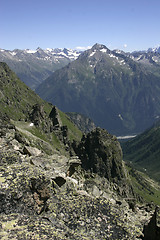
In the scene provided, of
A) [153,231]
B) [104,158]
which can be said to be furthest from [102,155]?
Answer: [153,231]

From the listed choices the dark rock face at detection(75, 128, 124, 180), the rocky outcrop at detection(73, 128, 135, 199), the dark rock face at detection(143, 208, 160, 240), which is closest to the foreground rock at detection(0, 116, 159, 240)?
the dark rock face at detection(143, 208, 160, 240)

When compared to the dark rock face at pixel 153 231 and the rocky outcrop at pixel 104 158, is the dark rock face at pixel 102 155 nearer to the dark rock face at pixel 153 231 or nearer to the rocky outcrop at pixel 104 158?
the rocky outcrop at pixel 104 158

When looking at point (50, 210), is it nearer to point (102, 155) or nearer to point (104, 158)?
point (104, 158)

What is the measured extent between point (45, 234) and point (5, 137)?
1055 inches

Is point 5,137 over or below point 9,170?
over

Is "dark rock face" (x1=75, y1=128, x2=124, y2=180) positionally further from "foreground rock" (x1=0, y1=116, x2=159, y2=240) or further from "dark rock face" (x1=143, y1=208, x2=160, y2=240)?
"dark rock face" (x1=143, y1=208, x2=160, y2=240)

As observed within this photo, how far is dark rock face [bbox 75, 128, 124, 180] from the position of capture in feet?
361

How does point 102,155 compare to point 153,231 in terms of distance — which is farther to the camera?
point 102,155

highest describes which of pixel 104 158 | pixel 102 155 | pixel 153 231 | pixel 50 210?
pixel 102 155

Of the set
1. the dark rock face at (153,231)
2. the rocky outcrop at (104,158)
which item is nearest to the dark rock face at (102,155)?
the rocky outcrop at (104,158)

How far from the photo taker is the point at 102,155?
116 m

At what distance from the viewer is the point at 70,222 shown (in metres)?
28.2

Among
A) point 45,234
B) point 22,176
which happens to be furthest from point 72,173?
point 45,234

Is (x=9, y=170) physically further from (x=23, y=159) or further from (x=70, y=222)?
(x=70, y=222)
